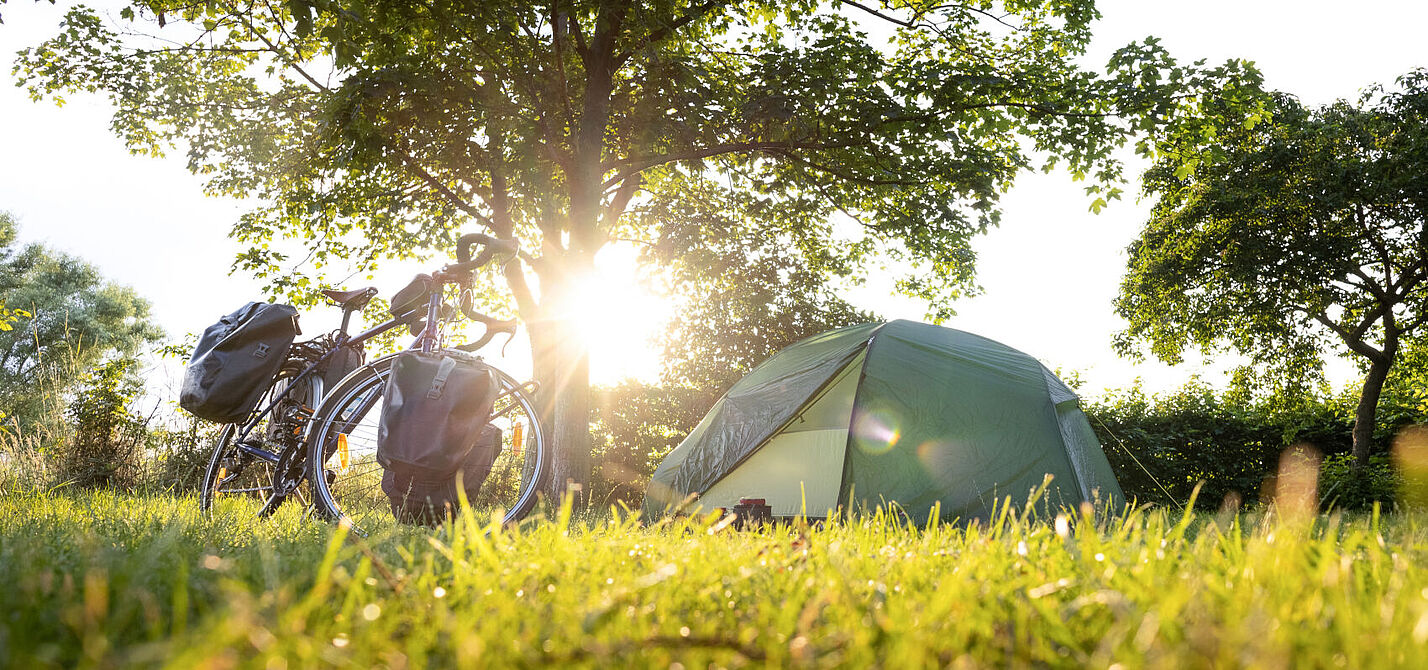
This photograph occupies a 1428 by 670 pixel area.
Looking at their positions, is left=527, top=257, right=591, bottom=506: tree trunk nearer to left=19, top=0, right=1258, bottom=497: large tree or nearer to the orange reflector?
left=19, top=0, right=1258, bottom=497: large tree

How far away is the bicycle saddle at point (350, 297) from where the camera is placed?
3.60 meters

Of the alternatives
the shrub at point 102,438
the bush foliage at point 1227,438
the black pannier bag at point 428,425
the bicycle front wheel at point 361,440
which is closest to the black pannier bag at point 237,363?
the bicycle front wheel at point 361,440

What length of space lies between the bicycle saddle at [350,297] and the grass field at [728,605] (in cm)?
166

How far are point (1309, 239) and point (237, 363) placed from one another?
14152 mm

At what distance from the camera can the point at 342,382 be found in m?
3.31

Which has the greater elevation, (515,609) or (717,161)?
(717,161)

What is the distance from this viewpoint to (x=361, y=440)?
3.40 meters

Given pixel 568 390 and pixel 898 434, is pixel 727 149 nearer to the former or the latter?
pixel 568 390

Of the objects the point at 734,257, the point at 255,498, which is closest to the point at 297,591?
the point at 255,498

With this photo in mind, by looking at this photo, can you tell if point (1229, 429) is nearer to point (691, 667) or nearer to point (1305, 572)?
point (1305, 572)

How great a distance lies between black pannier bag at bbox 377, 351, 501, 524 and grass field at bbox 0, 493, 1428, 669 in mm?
963

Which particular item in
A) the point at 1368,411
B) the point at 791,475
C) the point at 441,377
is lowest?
the point at 791,475

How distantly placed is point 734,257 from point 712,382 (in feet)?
5.85

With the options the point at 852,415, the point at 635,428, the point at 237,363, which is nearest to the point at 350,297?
the point at 237,363
